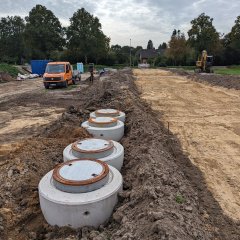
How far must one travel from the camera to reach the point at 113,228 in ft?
12.5

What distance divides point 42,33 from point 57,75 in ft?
131

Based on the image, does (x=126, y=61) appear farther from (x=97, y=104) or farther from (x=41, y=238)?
(x=41, y=238)

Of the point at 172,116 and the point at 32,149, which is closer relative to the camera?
the point at 32,149

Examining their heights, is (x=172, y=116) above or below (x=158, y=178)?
below

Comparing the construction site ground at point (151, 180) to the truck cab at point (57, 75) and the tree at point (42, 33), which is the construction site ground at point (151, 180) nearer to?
the truck cab at point (57, 75)

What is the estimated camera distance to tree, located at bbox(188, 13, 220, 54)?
60.6m

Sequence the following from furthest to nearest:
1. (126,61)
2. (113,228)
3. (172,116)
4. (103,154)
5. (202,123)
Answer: (126,61)
(172,116)
(202,123)
(103,154)
(113,228)

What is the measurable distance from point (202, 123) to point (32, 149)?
6306 mm

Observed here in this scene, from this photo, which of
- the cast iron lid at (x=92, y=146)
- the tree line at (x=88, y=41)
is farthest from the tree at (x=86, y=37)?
the cast iron lid at (x=92, y=146)

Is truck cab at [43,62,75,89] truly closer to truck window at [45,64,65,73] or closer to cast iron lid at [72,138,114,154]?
truck window at [45,64,65,73]

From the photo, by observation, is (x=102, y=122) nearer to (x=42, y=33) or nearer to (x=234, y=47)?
(x=42, y=33)

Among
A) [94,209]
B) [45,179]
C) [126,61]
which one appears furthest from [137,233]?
[126,61]

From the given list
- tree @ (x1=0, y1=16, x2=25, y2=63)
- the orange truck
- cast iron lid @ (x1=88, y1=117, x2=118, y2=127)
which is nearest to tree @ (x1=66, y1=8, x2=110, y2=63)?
tree @ (x1=0, y1=16, x2=25, y2=63)

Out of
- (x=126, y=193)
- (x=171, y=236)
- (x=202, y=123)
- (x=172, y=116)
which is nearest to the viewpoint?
(x=171, y=236)
